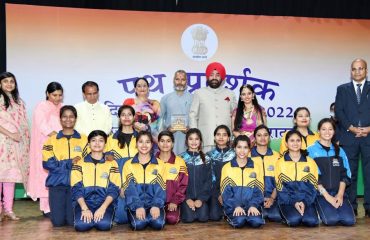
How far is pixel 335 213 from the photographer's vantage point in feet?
16.1

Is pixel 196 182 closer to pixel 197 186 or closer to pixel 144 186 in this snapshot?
pixel 197 186

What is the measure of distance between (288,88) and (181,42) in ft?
A: 4.81

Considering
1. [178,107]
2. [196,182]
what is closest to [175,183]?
[196,182]

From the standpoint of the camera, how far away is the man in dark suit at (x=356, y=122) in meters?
5.38

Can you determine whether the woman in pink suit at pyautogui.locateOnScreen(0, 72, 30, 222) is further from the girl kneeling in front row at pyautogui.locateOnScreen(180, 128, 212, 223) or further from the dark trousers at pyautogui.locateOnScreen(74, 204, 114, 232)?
the girl kneeling in front row at pyautogui.locateOnScreen(180, 128, 212, 223)

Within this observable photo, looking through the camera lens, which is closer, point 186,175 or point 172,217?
point 172,217

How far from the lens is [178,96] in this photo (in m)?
5.88

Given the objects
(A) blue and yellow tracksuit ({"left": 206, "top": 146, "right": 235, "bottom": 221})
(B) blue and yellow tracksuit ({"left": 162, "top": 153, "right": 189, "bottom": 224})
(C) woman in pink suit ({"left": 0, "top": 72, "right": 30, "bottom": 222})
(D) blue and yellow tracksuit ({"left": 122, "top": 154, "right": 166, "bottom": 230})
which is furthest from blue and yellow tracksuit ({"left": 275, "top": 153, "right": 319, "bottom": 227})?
(C) woman in pink suit ({"left": 0, "top": 72, "right": 30, "bottom": 222})

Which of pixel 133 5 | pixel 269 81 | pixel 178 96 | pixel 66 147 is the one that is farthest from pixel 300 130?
pixel 133 5

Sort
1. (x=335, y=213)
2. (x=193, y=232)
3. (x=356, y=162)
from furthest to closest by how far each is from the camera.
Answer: (x=356, y=162), (x=335, y=213), (x=193, y=232)

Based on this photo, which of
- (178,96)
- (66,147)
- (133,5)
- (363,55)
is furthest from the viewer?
(363,55)

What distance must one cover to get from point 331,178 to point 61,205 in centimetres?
241

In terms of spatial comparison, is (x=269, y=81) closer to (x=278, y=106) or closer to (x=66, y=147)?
(x=278, y=106)

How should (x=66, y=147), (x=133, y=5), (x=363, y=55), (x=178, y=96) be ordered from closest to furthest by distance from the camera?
1. (x=66, y=147)
2. (x=178, y=96)
3. (x=133, y=5)
4. (x=363, y=55)
